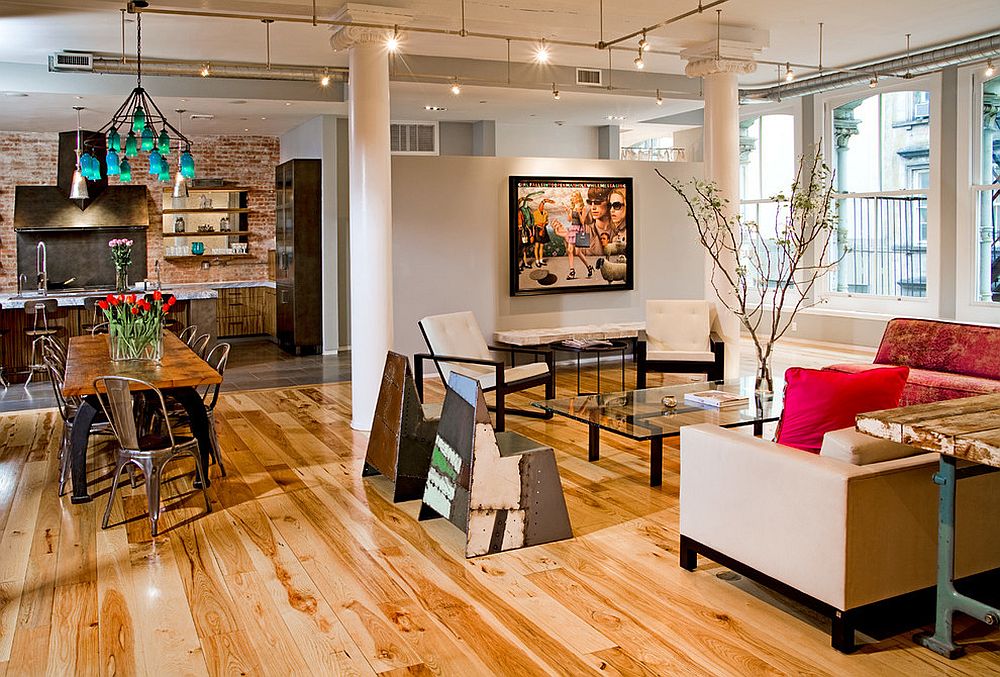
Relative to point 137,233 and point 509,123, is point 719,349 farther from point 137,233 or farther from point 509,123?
point 137,233

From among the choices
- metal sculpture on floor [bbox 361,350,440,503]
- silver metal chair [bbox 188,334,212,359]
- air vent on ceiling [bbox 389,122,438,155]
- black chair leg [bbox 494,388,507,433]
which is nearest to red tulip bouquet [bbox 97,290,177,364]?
silver metal chair [bbox 188,334,212,359]

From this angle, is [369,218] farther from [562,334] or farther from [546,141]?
[546,141]

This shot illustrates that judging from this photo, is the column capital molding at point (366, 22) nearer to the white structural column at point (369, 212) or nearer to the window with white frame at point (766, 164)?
the white structural column at point (369, 212)

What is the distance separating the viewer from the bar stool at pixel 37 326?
384 inches

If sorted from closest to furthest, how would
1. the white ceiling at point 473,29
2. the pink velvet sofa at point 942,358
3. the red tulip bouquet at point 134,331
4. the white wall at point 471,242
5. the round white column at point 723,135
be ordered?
1. the red tulip bouquet at point 134,331
2. the pink velvet sofa at point 942,358
3. the white ceiling at point 473,29
4. the round white column at point 723,135
5. the white wall at point 471,242

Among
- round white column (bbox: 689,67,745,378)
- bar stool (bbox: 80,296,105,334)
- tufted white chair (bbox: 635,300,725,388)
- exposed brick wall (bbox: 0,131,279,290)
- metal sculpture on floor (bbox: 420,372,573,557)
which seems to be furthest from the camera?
exposed brick wall (bbox: 0,131,279,290)

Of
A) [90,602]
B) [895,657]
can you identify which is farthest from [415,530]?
[895,657]

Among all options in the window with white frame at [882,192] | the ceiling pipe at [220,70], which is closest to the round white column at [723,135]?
the ceiling pipe at [220,70]

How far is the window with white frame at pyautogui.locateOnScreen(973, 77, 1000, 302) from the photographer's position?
33.1 ft

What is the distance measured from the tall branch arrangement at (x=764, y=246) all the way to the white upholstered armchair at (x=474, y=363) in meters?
1.63

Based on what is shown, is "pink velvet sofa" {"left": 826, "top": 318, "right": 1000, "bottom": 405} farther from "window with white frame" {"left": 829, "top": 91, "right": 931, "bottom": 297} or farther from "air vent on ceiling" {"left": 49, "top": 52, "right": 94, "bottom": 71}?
"air vent on ceiling" {"left": 49, "top": 52, "right": 94, "bottom": 71}

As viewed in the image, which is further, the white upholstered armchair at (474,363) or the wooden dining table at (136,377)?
the white upholstered armchair at (474,363)

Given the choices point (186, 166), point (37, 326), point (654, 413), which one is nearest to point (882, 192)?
point (654, 413)

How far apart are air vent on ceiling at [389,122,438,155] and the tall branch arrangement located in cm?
391
